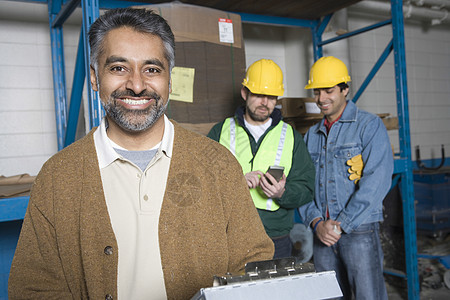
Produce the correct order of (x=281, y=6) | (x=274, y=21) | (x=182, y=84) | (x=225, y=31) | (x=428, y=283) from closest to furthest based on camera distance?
(x=182, y=84), (x=225, y=31), (x=281, y=6), (x=274, y=21), (x=428, y=283)

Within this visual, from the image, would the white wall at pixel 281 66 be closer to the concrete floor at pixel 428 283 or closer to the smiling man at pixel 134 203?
the concrete floor at pixel 428 283

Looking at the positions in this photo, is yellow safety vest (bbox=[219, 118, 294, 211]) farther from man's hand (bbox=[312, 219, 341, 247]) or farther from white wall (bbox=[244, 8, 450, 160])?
white wall (bbox=[244, 8, 450, 160])

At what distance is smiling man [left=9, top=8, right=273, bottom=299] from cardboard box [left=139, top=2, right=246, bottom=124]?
1405 millimetres

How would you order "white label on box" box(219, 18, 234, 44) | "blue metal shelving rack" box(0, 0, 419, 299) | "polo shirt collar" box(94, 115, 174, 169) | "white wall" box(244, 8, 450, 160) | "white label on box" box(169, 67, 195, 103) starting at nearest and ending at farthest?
"polo shirt collar" box(94, 115, 174, 169), "white label on box" box(169, 67, 195, 103), "white label on box" box(219, 18, 234, 44), "blue metal shelving rack" box(0, 0, 419, 299), "white wall" box(244, 8, 450, 160)

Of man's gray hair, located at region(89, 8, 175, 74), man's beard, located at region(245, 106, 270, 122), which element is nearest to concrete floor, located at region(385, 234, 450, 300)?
man's beard, located at region(245, 106, 270, 122)

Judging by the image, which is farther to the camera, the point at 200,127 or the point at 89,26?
the point at 200,127

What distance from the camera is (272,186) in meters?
2.54

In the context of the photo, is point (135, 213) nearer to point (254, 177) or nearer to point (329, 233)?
point (254, 177)

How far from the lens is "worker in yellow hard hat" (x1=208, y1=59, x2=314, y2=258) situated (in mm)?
2674

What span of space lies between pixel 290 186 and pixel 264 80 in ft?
2.52

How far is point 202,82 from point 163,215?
5.81 feet

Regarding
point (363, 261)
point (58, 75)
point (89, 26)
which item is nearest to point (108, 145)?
point (89, 26)

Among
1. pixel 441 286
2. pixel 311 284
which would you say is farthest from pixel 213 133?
pixel 441 286

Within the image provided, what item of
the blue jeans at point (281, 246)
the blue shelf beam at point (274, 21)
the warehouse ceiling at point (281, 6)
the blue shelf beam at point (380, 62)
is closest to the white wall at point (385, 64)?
the blue shelf beam at point (274, 21)
